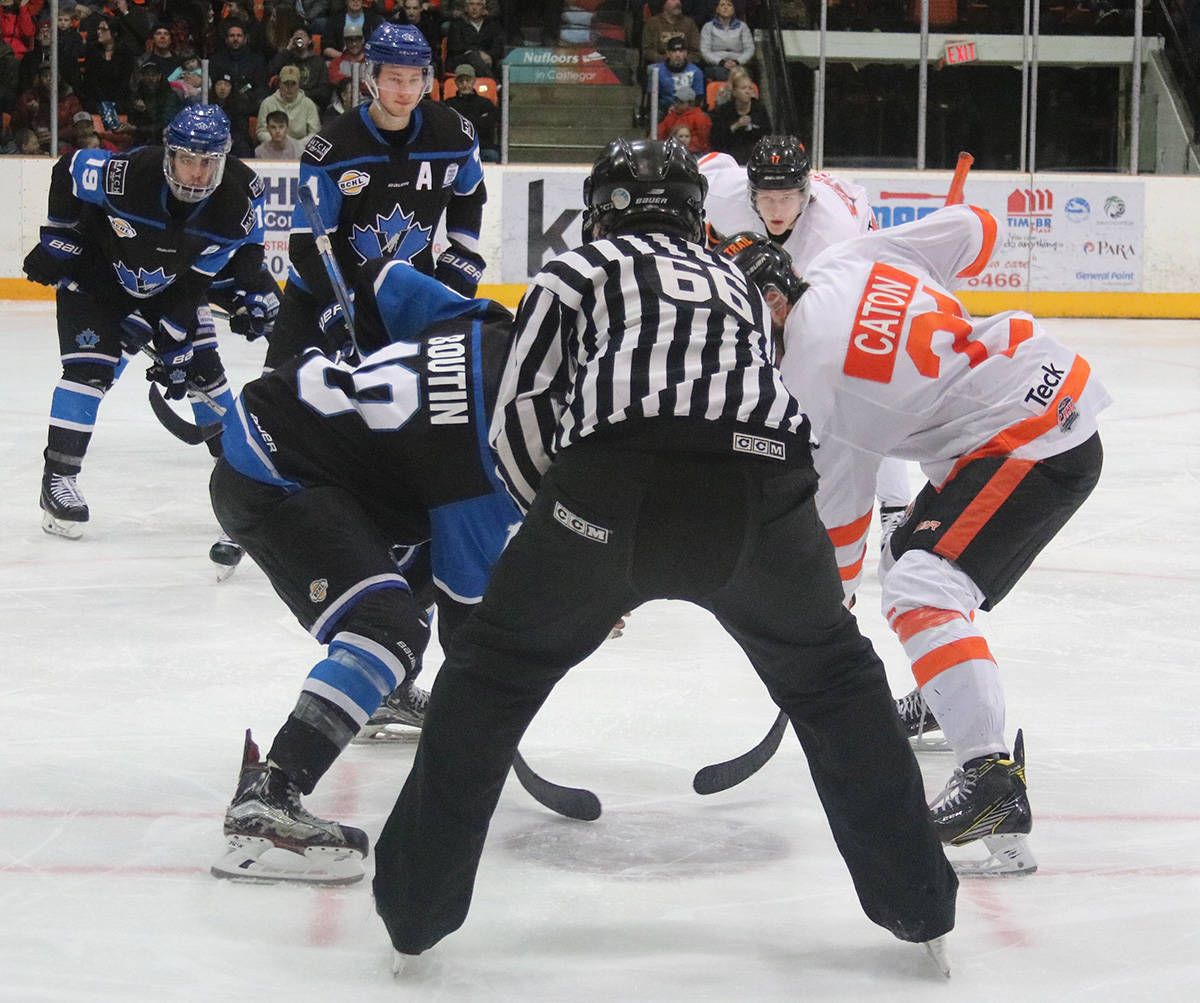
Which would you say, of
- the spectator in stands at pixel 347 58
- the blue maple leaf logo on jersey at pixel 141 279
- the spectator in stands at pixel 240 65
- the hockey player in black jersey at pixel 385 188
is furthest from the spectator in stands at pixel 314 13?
the hockey player in black jersey at pixel 385 188

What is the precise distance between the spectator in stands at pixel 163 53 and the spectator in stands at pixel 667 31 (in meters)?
3.10

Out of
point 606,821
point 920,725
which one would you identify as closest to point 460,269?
point 920,725

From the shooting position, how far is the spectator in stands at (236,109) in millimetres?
10719

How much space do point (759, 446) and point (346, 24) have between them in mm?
9825

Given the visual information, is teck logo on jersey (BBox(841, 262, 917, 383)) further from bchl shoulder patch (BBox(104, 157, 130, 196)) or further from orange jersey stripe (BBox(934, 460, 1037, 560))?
bchl shoulder patch (BBox(104, 157, 130, 196))

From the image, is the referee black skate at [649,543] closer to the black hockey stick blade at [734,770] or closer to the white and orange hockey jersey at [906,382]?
the white and orange hockey jersey at [906,382]

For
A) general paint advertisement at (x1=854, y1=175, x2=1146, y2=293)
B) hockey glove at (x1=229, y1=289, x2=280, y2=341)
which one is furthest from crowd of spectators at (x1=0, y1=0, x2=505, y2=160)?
hockey glove at (x1=229, y1=289, x2=280, y2=341)

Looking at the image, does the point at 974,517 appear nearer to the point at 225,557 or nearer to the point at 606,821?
the point at 606,821

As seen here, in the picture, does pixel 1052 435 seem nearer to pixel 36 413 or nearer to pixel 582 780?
pixel 582 780

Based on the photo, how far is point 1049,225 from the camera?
1078cm

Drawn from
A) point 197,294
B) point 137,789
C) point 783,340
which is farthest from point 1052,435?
point 197,294

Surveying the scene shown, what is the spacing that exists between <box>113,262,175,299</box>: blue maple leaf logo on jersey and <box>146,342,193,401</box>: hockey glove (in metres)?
0.21

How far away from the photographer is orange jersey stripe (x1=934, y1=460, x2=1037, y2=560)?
2668 millimetres

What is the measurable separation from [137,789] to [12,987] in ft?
2.65
